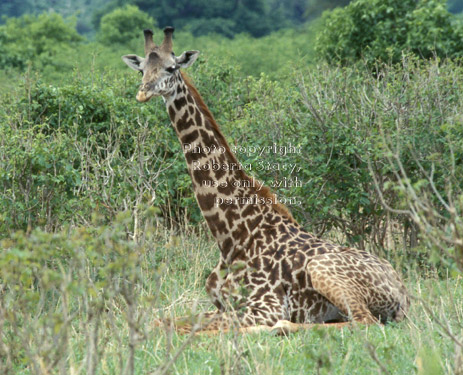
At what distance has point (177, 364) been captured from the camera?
17.5 feet

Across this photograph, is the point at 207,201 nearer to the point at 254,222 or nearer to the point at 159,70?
the point at 254,222

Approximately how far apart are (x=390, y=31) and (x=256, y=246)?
10.9 m

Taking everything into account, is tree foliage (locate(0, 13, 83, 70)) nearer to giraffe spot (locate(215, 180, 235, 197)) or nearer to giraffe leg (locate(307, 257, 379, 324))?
giraffe spot (locate(215, 180, 235, 197))

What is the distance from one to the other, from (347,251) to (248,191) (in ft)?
3.53

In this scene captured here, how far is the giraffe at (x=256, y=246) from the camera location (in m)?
6.79

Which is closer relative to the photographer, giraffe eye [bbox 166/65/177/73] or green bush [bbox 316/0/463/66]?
giraffe eye [bbox 166/65/177/73]

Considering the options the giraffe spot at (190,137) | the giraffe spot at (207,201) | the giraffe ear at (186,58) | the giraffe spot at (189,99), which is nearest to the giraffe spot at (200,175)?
the giraffe spot at (207,201)

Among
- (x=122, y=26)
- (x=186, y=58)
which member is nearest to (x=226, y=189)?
(x=186, y=58)

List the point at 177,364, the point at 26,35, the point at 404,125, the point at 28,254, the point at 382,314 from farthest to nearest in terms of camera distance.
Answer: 1. the point at 26,35
2. the point at 404,125
3. the point at 382,314
4. the point at 177,364
5. the point at 28,254

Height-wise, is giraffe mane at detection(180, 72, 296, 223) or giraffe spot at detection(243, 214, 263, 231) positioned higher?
giraffe mane at detection(180, 72, 296, 223)

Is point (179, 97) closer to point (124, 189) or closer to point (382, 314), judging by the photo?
point (124, 189)

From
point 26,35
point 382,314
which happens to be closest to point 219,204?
point 382,314

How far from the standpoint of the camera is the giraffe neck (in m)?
7.07

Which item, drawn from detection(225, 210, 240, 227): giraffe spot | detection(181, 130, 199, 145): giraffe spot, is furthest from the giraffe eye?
detection(225, 210, 240, 227): giraffe spot
